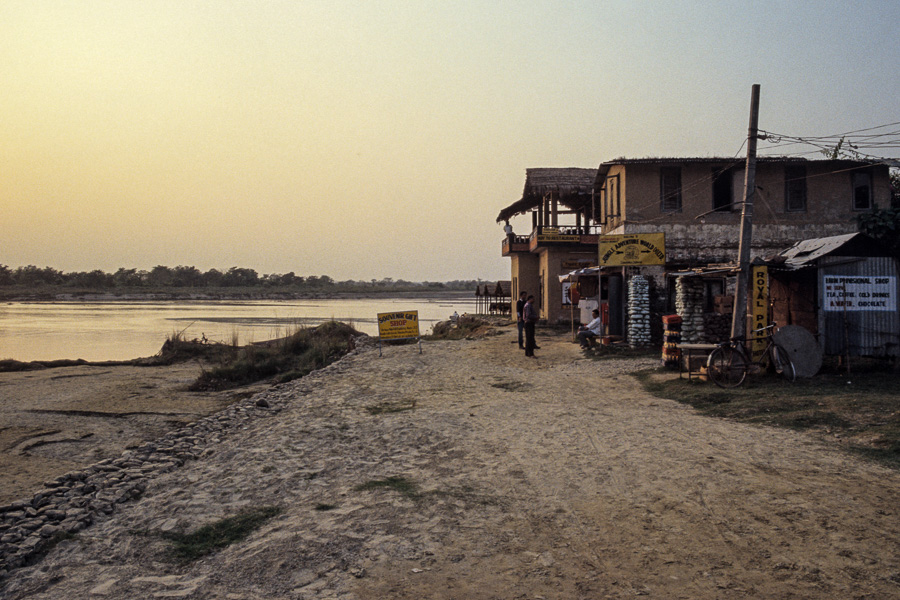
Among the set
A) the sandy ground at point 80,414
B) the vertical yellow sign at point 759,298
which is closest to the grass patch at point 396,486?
the sandy ground at point 80,414

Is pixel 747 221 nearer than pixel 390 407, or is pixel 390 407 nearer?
pixel 390 407

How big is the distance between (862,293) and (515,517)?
10486 mm

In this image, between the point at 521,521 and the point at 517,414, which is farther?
the point at 517,414

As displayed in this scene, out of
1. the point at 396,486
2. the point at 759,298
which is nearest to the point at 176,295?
the point at 759,298

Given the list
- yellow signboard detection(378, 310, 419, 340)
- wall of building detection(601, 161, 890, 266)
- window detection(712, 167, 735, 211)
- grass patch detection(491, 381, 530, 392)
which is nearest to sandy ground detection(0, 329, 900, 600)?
grass patch detection(491, 381, 530, 392)

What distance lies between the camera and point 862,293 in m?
12.1

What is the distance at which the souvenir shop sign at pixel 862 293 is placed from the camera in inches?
475

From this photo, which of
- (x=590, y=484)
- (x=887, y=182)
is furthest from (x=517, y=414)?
(x=887, y=182)

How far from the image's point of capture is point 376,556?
14.7 feet

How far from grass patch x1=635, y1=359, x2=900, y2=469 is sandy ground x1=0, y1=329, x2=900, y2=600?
1.72 feet

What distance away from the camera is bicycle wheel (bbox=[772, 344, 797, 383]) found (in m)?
11.5

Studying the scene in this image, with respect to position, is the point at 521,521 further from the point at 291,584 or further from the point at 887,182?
the point at 887,182

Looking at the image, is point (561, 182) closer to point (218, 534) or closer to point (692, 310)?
point (692, 310)

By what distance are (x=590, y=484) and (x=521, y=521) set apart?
3.90 feet
